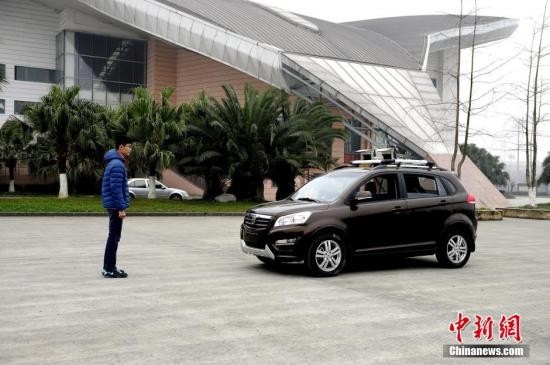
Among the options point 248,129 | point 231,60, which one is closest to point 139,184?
point 248,129

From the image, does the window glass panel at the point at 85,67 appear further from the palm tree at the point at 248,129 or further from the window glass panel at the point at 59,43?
the palm tree at the point at 248,129

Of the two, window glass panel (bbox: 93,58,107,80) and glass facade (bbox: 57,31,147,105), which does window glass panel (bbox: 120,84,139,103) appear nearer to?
glass facade (bbox: 57,31,147,105)

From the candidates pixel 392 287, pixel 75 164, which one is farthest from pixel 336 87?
pixel 392 287

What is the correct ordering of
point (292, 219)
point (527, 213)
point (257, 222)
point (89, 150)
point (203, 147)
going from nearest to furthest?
point (292, 219) < point (257, 222) < point (527, 213) < point (203, 147) < point (89, 150)

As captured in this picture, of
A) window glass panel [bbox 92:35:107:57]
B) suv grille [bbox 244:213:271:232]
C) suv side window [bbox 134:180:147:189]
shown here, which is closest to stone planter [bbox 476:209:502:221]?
suv grille [bbox 244:213:271:232]

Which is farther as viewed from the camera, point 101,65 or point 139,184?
point 101,65

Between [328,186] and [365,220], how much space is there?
3.06ft

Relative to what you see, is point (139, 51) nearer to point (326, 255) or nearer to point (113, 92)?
point (113, 92)

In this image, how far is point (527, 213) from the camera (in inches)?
1046

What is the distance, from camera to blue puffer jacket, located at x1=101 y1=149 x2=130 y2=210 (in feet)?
27.1

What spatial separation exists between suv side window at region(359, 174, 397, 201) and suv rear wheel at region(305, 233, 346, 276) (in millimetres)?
1031

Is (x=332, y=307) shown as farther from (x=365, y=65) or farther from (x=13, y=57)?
(x=13, y=57)

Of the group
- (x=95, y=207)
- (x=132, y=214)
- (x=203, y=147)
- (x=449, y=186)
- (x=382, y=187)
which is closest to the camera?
(x=382, y=187)

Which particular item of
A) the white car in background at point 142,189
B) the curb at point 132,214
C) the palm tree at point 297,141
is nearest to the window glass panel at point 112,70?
the white car in background at point 142,189
